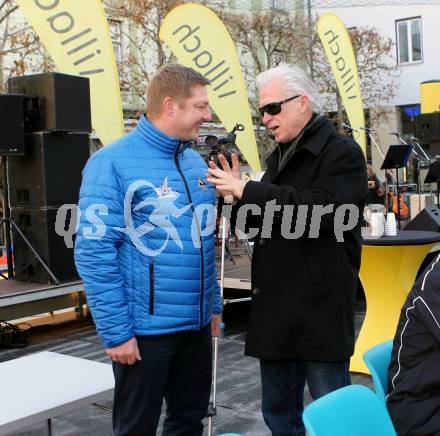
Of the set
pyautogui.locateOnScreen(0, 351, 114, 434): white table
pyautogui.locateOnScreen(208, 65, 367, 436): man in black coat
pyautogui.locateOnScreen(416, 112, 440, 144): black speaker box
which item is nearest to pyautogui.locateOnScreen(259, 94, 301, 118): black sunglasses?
pyautogui.locateOnScreen(208, 65, 367, 436): man in black coat

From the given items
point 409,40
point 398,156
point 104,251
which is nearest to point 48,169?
point 104,251

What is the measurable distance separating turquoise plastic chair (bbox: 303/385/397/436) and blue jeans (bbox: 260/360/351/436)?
59 cm

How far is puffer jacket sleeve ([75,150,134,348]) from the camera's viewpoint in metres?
2.14

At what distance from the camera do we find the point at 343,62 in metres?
11.4

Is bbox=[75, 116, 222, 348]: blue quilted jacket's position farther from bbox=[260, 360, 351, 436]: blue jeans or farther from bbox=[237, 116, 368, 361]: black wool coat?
bbox=[260, 360, 351, 436]: blue jeans

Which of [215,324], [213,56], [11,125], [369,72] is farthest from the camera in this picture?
[369,72]

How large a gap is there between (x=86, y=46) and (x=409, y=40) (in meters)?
21.7

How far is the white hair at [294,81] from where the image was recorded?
2361 mm

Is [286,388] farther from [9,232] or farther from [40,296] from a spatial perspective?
[9,232]

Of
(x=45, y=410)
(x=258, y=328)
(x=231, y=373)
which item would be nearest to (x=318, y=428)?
(x=258, y=328)

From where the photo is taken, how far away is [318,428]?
1.61 m

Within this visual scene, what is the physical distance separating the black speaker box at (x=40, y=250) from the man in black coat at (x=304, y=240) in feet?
12.0

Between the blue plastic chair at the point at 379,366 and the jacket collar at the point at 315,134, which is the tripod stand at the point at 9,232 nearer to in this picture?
the jacket collar at the point at 315,134

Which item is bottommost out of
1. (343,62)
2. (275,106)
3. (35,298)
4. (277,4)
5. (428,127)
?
(35,298)
